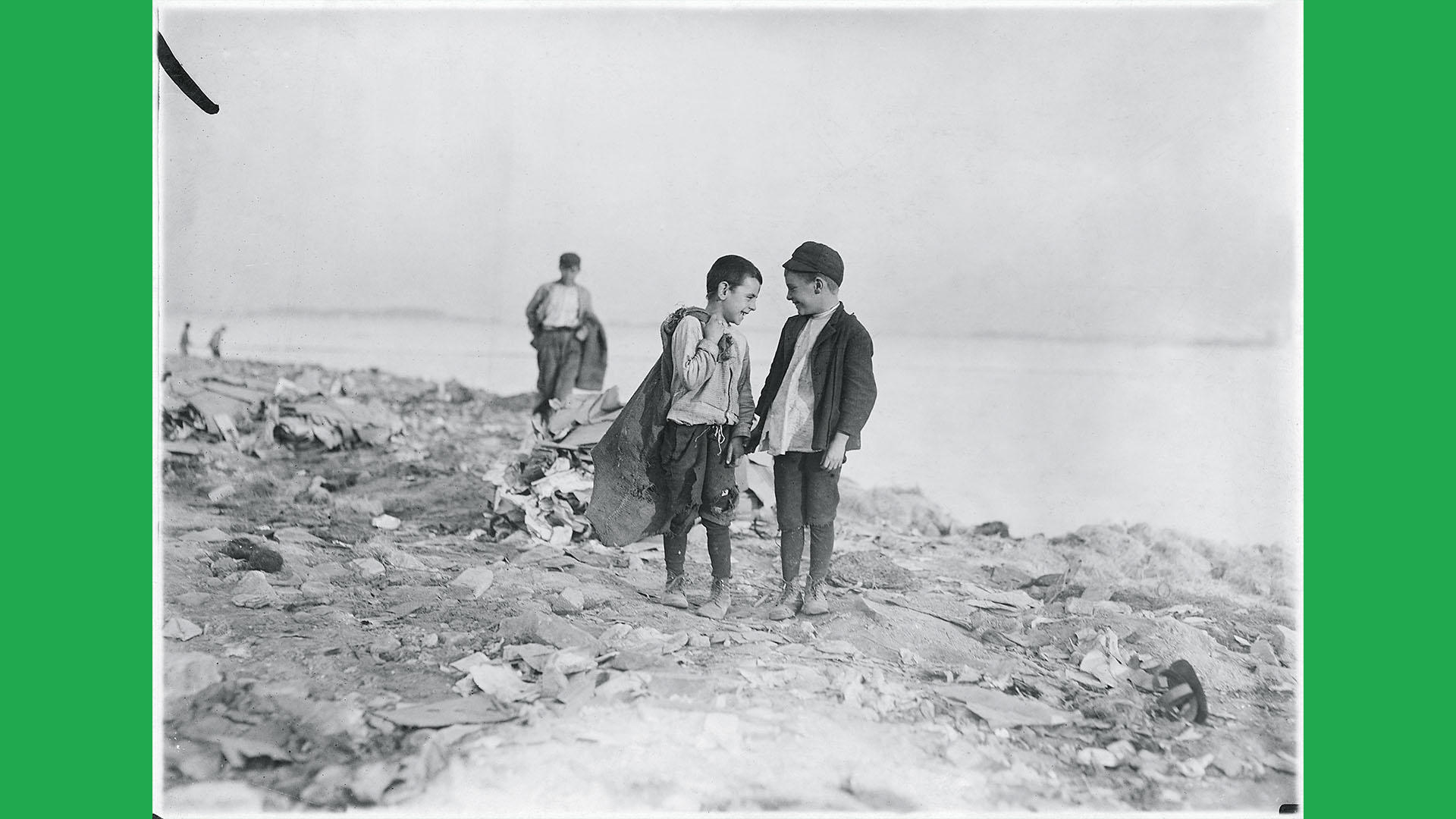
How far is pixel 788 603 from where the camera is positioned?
14.2 feet

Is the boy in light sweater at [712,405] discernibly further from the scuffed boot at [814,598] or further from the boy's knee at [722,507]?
the scuffed boot at [814,598]

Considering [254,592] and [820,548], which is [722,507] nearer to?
[820,548]

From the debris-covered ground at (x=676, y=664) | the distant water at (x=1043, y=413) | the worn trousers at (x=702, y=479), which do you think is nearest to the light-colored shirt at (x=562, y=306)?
the distant water at (x=1043, y=413)

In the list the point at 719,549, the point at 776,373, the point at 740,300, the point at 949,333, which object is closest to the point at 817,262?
the point at 740,300

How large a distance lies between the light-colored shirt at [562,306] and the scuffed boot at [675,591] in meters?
1.60

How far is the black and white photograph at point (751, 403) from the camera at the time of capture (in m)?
3.80

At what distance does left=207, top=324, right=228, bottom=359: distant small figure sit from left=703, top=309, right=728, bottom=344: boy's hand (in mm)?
2267

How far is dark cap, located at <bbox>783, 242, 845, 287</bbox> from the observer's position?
4.18 metres

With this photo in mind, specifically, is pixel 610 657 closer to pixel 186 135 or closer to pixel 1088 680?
pixel 1088 680

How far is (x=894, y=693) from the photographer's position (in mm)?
3916

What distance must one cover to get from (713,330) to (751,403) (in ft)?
1.05

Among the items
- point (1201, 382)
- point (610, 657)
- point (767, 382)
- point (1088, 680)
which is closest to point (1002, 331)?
point (1201, 382)

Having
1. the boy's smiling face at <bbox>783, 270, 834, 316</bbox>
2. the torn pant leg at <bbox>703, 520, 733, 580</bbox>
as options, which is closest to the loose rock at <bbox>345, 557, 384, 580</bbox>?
the torn pant leg at <bbox>703, 520, 733, 580</bbox>

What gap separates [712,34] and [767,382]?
1558 millimetres
